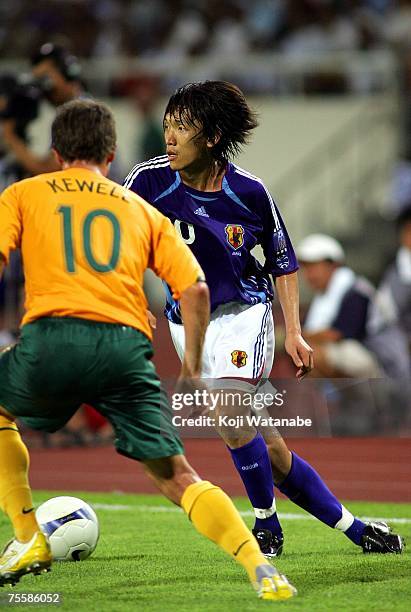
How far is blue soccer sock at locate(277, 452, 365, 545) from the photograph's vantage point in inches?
240

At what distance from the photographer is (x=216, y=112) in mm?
5875

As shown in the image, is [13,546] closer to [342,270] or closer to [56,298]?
[56,298]

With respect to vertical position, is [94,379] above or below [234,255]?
Answer: below

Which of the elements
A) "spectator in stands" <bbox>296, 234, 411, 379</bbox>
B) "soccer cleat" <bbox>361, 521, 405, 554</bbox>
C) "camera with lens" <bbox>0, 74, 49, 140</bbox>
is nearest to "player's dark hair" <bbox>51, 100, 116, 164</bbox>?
"soccer cleat" <bbox>361, 521, 405, 554</bbox>

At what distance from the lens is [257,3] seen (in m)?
18.7

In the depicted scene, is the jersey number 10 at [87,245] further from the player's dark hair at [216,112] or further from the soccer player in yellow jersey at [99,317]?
the player's dark hair at [216,112]

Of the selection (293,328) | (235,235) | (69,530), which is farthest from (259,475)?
(235,235)

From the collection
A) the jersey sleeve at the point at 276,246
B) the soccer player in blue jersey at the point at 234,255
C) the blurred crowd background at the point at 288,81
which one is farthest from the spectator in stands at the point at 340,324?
the soccer player in blue jersey at the point at 234,255

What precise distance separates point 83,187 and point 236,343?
1552mm

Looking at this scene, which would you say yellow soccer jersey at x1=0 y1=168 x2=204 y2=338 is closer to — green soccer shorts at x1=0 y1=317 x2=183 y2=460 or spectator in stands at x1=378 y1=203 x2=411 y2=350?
green soccer shorts at x1=0 y1=317 x2=183 y2=460

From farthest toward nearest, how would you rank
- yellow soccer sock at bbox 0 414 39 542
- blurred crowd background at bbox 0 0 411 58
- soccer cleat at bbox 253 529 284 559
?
1. blurred crowd background at bbox 0 0 411 58
2. soccer cleat at bbox 253 529 284 559
3. yellow soccer sock at bbox 0 414 39 542

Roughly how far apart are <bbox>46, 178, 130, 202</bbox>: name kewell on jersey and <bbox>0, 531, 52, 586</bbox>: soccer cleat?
1361 mm

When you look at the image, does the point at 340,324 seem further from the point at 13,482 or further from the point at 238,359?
the point at 13,482

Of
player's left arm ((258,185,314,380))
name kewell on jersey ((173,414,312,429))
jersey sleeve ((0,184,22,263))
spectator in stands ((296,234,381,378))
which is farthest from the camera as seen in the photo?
spectator in stands ((296,234,381,378))
